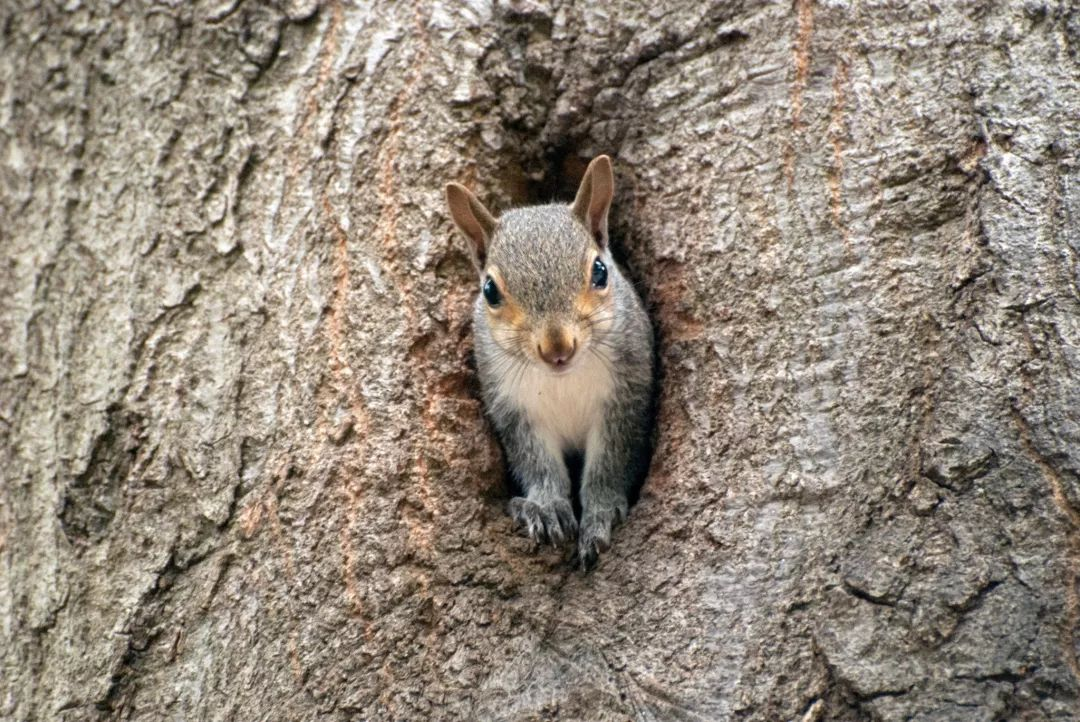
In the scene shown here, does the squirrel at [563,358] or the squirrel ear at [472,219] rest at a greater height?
the squirrel ear at [472,219]

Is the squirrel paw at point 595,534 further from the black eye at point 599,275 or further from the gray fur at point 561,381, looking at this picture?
the black eye at point 599,275

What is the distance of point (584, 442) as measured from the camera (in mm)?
3010

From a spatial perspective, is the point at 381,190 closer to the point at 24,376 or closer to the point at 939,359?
the point at 24,376

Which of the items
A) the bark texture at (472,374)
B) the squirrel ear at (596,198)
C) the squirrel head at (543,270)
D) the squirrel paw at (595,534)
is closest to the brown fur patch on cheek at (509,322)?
the squirrel head at (543,270)

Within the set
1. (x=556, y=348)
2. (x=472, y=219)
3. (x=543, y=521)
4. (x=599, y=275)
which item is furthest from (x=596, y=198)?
(x=543, y=521)

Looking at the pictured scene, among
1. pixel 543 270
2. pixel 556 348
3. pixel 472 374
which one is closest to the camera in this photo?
pixel 556 348

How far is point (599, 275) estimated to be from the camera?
2670 millimetres

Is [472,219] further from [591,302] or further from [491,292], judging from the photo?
[591,302]

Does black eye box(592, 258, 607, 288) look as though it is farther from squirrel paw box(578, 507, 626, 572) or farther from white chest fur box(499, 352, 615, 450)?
squirrel paw box(578, 507, 626, 572)

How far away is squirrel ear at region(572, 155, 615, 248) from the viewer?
8.58 feet

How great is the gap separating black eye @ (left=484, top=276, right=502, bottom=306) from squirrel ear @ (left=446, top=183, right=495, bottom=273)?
0.13m

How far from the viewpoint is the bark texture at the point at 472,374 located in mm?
2053

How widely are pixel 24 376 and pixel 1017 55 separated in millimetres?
2399

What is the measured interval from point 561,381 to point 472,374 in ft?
0.81
